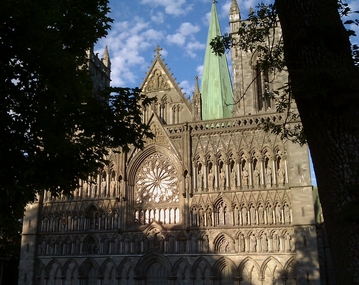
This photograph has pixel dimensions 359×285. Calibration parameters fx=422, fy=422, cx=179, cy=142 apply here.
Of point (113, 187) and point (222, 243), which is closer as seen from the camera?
point (222, 243)

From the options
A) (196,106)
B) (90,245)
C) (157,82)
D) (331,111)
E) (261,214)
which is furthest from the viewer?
(157,82)

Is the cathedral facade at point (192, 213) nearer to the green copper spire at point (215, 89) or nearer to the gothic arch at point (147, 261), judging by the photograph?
the gothic arch at point (147, 261)

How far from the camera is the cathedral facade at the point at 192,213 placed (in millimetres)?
21844

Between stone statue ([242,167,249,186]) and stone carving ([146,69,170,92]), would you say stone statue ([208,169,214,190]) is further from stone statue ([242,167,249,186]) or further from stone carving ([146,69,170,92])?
stone carving ([146,69,170,92])

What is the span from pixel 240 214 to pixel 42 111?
15823 mm

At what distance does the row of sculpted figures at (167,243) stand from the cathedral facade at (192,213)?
0.05 metres

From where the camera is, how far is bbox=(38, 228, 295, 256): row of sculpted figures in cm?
2188

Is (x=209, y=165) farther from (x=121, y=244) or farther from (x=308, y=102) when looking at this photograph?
(x=308, y=102)

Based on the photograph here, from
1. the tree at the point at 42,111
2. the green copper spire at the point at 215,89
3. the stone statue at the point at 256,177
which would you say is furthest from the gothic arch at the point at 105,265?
the tree at the point at 42,111

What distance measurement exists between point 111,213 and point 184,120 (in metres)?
7.61

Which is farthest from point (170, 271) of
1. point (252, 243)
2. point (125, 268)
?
point (252, 243)

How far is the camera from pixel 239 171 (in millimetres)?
23562

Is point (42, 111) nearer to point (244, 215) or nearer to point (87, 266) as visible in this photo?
point (244, 215)

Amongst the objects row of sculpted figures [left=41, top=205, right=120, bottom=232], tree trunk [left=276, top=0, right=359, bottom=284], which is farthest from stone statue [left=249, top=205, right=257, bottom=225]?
tree trunk [left=276, top=0, right=359, bottom=284]
